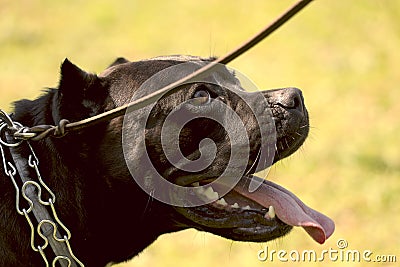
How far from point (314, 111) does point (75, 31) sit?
15.6 feet

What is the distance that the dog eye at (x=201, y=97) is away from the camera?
3566 mm

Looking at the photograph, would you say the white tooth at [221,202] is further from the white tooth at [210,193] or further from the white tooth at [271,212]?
the white tooth at [271,212]

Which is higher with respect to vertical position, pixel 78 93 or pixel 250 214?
pixel 78 93

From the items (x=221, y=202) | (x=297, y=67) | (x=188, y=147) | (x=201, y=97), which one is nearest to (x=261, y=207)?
(x=221, y=202)

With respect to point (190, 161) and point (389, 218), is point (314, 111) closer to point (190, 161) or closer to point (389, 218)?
point (389, 218)

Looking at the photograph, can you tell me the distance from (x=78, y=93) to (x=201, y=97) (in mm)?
518

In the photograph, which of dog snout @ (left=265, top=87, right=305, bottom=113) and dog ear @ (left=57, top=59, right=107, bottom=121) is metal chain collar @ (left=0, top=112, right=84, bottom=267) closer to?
dog ear @ (left=57, top=59, right=107, bottom=121)

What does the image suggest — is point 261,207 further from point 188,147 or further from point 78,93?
point 78,93

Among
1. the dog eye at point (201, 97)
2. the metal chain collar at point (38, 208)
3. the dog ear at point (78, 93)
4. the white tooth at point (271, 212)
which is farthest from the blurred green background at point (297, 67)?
the metal chain collar at point (38, 208)

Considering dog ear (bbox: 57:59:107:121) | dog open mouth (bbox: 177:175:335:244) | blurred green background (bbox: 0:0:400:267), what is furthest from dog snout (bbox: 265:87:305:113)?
blurred green background (bbox: 0:0:400:267)

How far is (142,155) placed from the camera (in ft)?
11.6

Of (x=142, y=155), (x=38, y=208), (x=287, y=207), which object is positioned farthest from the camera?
(x=287, y=207)

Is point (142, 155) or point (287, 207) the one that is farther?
point (287, 207)

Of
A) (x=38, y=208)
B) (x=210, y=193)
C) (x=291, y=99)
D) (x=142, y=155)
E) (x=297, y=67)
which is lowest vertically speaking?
(x=38, y=208)
